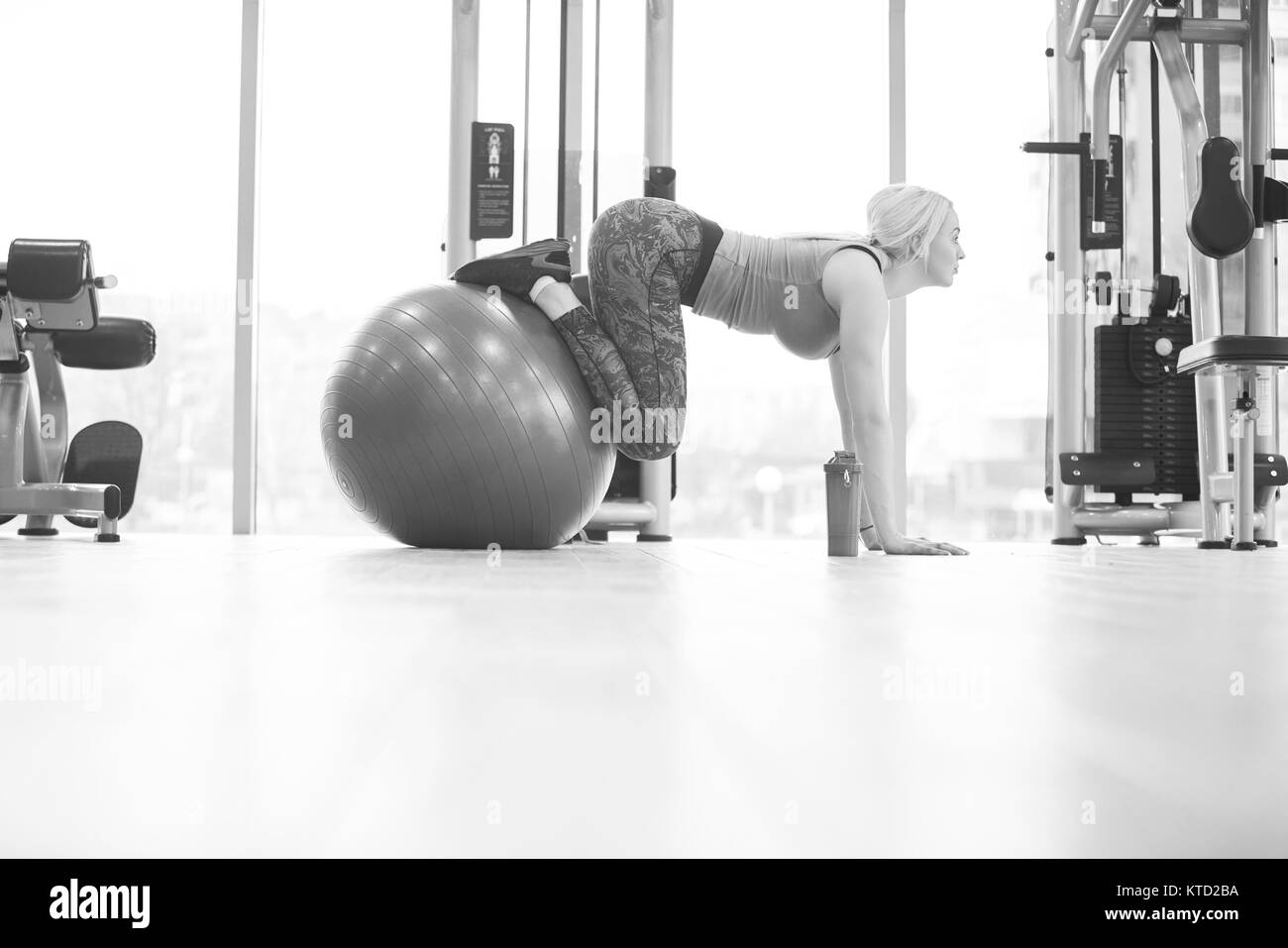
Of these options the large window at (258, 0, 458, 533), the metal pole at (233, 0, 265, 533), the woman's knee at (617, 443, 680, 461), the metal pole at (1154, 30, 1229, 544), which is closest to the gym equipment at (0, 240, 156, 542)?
the metal pole at (233, 0, 265, 533)

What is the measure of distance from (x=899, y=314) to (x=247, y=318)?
2798 mm

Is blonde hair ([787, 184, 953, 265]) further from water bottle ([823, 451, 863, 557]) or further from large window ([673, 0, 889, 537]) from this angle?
large window ([673, 0, 889, 537])

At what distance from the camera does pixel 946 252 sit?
2555mm

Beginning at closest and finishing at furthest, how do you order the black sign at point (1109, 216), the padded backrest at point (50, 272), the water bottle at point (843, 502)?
A: the water bottle at point (843, 502) < the padded backrest at point (50, 272) < the black sign at point (1109, 216)

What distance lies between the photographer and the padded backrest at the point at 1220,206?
286 cm

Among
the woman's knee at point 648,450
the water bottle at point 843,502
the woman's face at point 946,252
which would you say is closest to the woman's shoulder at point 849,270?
the woman's face at point 946,252

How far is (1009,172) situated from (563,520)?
3.44m

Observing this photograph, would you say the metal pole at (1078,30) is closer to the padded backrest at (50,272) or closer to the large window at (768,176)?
the large window at (768,176)

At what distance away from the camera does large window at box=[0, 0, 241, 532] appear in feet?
15.6

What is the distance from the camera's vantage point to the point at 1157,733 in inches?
20.7

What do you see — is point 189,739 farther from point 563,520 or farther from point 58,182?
point 58,182

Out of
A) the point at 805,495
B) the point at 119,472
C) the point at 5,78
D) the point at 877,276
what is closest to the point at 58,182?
the point at 5,78

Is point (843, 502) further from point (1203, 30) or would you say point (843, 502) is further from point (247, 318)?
point (247, 318)

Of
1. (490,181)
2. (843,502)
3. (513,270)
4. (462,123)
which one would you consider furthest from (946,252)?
(462,123)
